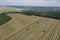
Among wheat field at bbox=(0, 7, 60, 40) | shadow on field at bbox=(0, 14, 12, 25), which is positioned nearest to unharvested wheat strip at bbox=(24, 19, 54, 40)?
wheat field at bbox=(0, 7, 60, 40)

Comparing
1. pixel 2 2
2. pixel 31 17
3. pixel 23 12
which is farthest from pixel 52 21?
pixel 2 2

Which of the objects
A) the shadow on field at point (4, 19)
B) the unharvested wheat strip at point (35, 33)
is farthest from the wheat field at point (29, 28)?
the shadow on field at point (4, 19)

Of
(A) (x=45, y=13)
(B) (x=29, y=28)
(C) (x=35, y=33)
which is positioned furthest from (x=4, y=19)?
(A) (x=45, y=13)

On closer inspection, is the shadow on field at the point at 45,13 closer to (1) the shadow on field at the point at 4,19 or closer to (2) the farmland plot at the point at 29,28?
(2) the farmland plot at the point at 29,28

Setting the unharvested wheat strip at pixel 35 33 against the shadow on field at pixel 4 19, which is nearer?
the unharvested wheat strip at pixel 35 33

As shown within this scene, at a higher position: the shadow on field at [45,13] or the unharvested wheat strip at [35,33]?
the shadow on field at [45,13]

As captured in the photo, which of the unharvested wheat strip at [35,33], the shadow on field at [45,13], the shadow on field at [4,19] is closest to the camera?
the unharvested wheat strip at [35,33]

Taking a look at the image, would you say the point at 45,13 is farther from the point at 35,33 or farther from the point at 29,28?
the point at 35,33

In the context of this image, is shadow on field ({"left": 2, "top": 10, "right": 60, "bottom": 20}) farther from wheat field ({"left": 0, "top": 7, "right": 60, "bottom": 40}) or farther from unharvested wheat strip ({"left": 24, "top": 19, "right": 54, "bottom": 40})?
unharvested wheat strip ({"left": 24, "top": 19, "right": 54, "bottom": 40})

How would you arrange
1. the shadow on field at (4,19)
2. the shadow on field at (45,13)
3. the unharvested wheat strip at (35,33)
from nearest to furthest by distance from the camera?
1. the unharvested wheat strip at (35,33)
2. the shadow on field at (4,19)
3. the shadow on field at (45,13)
